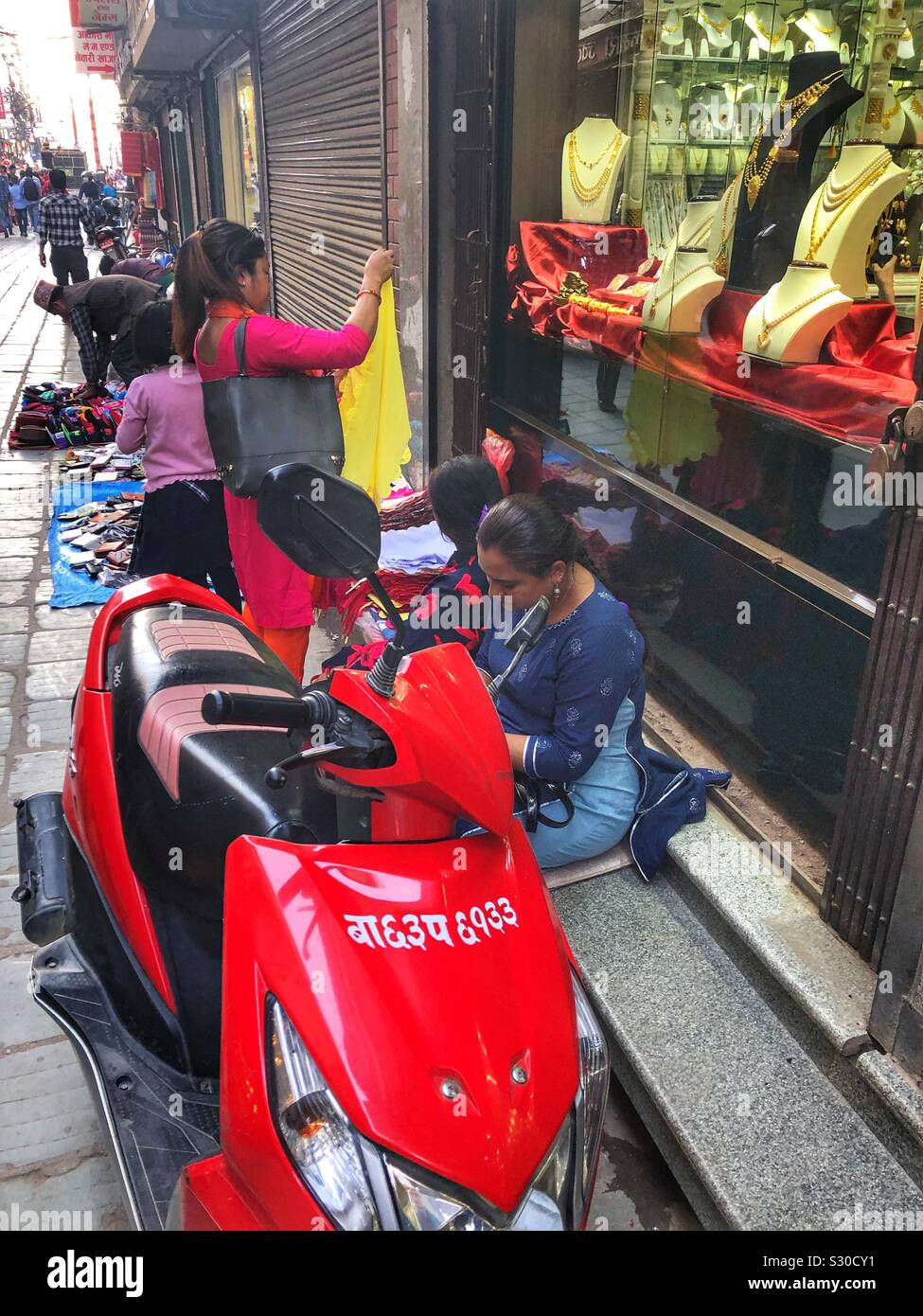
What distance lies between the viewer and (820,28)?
9.89 feet

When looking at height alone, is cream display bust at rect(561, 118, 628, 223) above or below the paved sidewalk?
above

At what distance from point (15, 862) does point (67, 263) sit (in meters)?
12.0

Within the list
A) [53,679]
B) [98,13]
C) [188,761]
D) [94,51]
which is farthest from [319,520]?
[94,51]

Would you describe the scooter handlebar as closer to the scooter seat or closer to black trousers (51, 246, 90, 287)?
the scooter seat

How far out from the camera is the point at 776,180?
3109mm

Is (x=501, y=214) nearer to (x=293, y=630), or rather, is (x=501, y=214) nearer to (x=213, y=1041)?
(x=293, y=630)

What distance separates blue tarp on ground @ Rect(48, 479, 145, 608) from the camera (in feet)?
18.0

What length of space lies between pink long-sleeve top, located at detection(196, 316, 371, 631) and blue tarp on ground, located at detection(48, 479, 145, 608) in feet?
4.32

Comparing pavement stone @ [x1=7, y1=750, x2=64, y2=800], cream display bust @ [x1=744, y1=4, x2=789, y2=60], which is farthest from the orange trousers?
cream display bust @ [x1=744, y1=4, x2=789, y2=60]

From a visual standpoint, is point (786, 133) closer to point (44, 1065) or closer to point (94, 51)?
point (44, 1065)

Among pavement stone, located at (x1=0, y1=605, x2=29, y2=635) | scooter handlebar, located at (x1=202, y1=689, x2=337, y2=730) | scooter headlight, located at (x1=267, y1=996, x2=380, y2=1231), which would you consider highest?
scooter handlebar, located at (x1=202, y1=689, x2=337, y2=730)

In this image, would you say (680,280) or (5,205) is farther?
(5,205)
